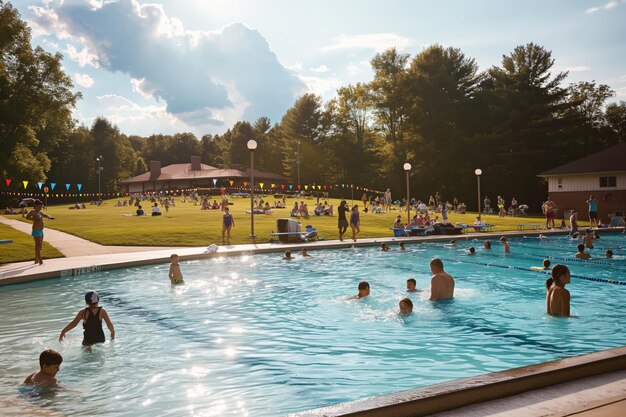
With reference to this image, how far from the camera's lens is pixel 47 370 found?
22.1 ft

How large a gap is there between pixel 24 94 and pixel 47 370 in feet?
170

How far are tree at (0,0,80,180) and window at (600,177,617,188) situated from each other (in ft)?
170

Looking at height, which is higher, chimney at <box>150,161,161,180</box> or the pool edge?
chimney at <box>150,161,161,180</box>

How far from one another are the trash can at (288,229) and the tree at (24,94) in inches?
1328

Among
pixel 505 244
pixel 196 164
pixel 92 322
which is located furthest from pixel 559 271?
pixel 196 164

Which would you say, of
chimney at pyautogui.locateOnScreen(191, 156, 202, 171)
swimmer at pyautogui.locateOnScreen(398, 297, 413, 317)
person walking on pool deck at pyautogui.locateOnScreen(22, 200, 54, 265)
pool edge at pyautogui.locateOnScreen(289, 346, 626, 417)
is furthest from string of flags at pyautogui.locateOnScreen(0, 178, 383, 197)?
pool edge at pyautogui.locateOnScreen(289, 346, 626, 417)

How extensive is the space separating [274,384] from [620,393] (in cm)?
441

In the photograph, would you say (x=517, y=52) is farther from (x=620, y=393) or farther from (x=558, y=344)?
(x=620, y=393)

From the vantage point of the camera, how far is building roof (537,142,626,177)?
40.2 m

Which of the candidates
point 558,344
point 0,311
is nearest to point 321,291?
point 558,344

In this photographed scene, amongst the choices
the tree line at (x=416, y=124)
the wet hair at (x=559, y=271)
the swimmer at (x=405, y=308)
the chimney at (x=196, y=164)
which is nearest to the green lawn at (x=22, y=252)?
the swimmer at (x=405, y=308)

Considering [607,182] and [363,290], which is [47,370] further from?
[607,182]

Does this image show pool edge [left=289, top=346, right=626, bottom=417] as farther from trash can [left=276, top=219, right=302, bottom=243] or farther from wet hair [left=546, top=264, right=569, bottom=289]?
trash can [left=276, top=219, right=302, bottom=243]

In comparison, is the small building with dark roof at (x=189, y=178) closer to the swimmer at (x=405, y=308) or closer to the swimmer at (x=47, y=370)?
the swimmer at (x=405, y=308)
